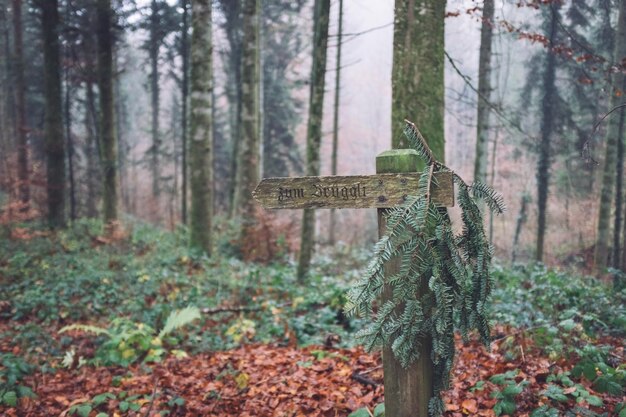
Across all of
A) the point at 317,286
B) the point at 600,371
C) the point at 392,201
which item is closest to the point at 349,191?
the point at 392,201

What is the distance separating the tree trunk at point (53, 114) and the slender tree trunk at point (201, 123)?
5365 millimetres

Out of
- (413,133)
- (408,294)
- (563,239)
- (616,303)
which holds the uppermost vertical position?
(413,133)

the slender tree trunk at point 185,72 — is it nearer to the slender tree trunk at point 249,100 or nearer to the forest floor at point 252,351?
the slender tree trunk at point 249,100

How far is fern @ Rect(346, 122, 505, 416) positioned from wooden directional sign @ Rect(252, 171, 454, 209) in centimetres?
7

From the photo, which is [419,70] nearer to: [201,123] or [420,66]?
[420,66]

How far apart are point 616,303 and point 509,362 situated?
6.99ft

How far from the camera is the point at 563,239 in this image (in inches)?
845

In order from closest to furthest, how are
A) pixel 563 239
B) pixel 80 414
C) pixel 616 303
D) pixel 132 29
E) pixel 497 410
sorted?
pixel 497 410 < pixel 80 414 < pixel 616 303 < pixel 132 29 < pixel 563 239

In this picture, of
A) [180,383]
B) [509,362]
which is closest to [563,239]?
[509,362]

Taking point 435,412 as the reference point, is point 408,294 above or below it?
above

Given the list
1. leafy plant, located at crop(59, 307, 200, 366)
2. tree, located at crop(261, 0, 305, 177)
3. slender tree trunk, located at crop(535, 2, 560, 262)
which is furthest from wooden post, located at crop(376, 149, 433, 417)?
tree, located at crop(261, 0, 305, 177)

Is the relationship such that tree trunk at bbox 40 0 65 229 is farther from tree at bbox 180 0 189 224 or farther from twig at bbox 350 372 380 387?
twig at bbox 350 372 380 387

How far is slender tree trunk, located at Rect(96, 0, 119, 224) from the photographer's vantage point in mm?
12141

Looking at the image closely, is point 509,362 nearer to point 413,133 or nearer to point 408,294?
point 408,294
